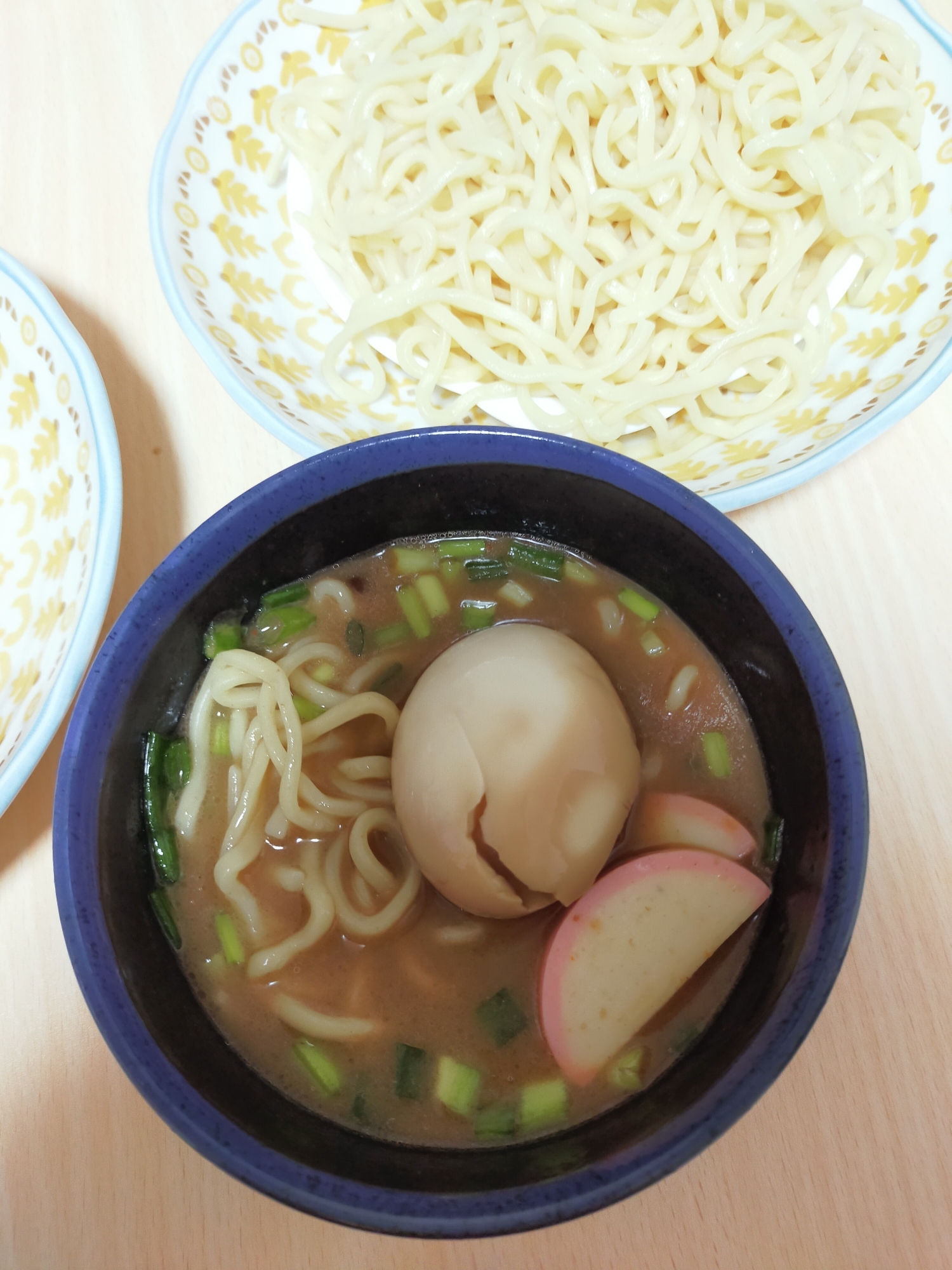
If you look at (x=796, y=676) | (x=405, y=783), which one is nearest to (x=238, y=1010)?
(x=405, y=783)

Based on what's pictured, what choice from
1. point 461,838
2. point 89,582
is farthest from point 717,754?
point 89,582

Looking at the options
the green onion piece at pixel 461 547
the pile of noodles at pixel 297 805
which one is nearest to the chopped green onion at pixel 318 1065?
the pile of noodles at pixel 297 805

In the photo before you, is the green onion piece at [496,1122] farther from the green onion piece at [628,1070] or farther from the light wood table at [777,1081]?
the light wood table at [777,1081]

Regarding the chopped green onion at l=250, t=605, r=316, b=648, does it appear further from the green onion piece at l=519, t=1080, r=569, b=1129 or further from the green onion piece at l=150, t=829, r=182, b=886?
the green onion piece at l=519, t=1080, r=569, b=1129

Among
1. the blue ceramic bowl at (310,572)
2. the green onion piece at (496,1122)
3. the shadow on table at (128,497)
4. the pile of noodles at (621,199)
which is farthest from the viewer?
the pile of noodles at (621,199)

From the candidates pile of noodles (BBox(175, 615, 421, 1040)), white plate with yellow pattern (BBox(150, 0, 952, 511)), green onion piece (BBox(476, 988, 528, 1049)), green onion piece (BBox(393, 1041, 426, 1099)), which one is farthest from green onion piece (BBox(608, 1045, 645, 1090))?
white plate with yellow pattern (BBox(150, 0, 952, 511))

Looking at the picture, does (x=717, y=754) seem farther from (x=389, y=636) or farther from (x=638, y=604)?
(x=389, y=636)
